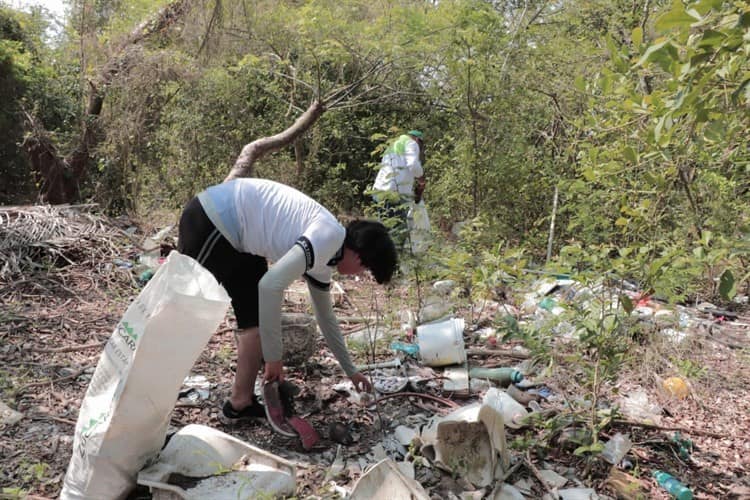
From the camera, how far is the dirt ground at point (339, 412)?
2289mm

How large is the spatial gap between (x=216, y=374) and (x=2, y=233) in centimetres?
269

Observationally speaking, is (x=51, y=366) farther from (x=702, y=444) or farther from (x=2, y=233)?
(x=702, y=444)

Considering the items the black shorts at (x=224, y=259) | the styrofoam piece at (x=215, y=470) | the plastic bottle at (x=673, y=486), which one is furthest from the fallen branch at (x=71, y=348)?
the plastic bottle at (x=673, y=486)

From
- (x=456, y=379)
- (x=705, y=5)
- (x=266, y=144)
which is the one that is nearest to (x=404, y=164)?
(x=266, y=144)

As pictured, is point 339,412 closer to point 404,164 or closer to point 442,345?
point 442,345

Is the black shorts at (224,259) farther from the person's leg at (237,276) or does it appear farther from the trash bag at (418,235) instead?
the trash bag at (418,235)

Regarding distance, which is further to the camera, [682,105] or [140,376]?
[140,376]

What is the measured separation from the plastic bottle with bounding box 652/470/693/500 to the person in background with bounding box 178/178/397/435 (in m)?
1.22

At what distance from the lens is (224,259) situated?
2400 millimetres

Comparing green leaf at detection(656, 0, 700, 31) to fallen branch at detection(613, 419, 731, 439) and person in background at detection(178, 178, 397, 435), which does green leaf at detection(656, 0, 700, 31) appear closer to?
person in background at detection(178, 178, 397, 435)

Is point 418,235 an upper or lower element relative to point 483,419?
upper

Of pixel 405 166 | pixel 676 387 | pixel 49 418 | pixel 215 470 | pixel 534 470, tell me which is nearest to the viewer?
pixel 215 470

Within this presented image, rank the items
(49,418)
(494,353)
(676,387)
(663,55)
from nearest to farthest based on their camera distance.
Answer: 1. (663,55)
2. (49,418)
3. (676,387)
4. (494,353)

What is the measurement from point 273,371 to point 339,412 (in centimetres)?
64
